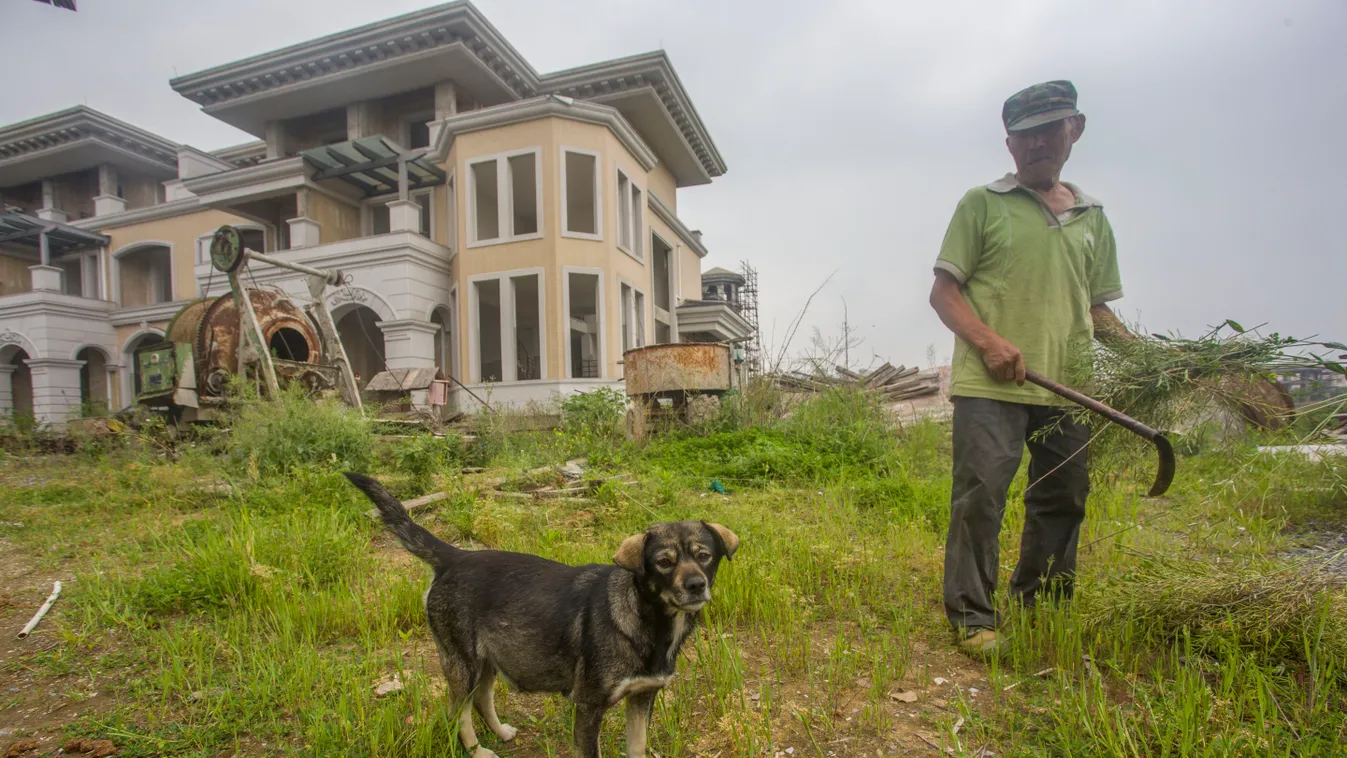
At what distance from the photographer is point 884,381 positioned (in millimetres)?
15578

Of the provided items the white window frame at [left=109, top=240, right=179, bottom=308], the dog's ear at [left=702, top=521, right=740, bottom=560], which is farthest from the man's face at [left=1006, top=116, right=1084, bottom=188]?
the white window frame at [left=109, top=240, right=179, bottom=308]

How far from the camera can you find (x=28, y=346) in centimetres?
2139

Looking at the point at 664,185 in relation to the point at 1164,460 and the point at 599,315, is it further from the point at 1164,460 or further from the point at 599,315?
the point at 1164,460

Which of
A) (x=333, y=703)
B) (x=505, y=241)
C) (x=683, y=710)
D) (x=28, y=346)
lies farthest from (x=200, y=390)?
(x=28, y=346)

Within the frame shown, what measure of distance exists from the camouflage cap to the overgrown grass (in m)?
1.65

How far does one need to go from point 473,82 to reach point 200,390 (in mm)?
11963

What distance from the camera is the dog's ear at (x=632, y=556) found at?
232 centimetres

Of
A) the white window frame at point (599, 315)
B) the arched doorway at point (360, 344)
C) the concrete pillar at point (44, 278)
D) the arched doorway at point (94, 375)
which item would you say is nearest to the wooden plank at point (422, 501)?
the white window frame at point (599, 315)

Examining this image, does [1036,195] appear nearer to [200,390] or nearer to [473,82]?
[200,390]

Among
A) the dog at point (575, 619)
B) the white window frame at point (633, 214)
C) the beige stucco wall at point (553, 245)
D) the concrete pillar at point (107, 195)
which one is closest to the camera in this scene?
the dog at point (575, 619)

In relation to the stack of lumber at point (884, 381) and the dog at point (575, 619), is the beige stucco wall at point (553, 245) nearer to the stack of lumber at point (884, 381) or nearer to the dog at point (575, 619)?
the stack of lumber at point (884, 381)

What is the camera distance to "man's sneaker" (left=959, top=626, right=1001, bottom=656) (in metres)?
3.08

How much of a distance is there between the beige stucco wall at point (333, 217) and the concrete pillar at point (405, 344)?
13.8 ft

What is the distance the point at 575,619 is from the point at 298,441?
5633 millimetres
